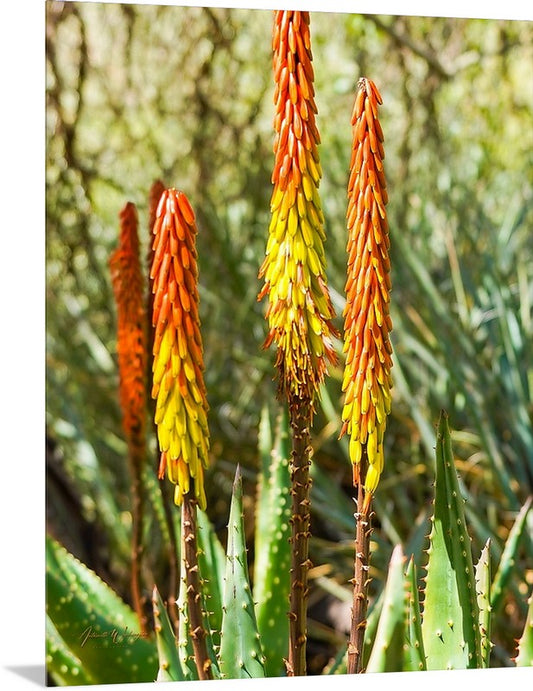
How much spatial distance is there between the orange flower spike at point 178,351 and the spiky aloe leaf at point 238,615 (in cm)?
6

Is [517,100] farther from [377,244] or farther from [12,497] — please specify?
[12,497]

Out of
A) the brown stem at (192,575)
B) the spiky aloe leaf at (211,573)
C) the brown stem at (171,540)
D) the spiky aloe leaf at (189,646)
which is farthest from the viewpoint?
the brown stem at (171,540)

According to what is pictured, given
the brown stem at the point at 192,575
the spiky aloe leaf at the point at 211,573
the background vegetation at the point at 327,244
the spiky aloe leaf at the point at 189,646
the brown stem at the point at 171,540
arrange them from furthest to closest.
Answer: the background vegetation at the point at 327,244, the brown stem at the point at 171,540, the spiky aloe leaf at the point at 211,573, the spiky aloe leaf at the point at 189,646, the brown stem at the point at 192,575

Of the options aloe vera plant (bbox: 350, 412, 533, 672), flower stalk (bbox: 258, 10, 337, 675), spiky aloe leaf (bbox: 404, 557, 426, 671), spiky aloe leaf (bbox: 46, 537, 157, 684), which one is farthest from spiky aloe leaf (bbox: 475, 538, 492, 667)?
spiky aloe leaf (bbox: 46, 537, 157, 684)

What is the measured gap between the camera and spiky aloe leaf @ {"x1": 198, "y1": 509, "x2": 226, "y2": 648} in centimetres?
138

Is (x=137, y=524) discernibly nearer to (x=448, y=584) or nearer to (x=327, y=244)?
(x=448, y=584)

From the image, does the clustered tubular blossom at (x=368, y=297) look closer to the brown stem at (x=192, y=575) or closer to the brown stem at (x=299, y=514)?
the brown stem at (x=299, y=514)

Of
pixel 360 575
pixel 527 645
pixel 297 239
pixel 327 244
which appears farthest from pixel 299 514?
pixel 327 244

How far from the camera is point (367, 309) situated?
4.20 feet

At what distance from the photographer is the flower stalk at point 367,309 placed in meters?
1.28

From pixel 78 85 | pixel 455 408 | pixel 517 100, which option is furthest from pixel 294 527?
pixel 517 100

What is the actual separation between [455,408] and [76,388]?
720mm

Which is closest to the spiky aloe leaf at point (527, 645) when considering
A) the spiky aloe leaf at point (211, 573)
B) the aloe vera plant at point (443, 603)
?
the aloe vera plant at point (443, 603)
